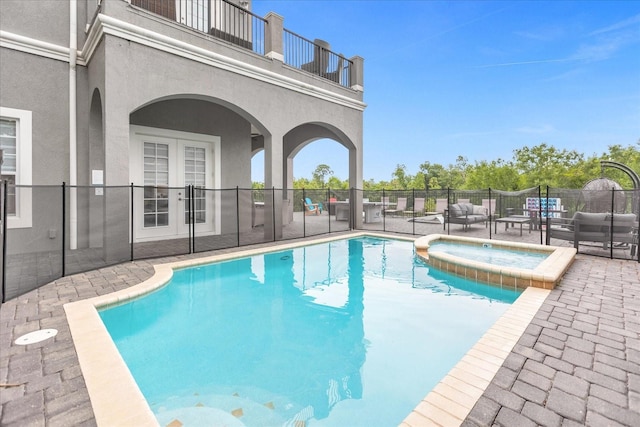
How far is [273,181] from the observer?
857 centimetres

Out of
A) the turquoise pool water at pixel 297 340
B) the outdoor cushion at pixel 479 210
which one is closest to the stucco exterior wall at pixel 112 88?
the turquoise pool water at pixel 297 340

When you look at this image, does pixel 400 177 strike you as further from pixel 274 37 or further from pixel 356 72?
pixel 274 37

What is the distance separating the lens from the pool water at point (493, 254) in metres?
6.51

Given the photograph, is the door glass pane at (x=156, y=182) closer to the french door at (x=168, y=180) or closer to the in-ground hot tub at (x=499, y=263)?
the french door at (x=168, y=180)

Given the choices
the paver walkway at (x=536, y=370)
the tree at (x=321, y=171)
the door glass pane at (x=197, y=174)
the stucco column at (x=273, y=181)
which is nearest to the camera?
the paver walkway at (x=536, y=370)

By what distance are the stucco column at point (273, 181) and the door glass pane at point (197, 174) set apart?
1897 mm

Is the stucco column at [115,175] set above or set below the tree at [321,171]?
below

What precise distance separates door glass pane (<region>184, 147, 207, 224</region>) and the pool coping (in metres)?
5.10

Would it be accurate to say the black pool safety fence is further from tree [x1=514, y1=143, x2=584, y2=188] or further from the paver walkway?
tree [x1=514, y1=143, x2=584, y2=188]

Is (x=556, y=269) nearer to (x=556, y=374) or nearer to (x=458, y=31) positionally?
(x=556, y=374)

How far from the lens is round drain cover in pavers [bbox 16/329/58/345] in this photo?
2.94m

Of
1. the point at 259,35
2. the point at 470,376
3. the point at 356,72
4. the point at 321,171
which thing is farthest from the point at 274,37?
the point at 321,171

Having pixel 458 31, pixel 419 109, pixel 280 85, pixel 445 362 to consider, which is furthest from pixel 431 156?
pixel 445 362

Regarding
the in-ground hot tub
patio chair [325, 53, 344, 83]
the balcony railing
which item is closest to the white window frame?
the balcony railing
